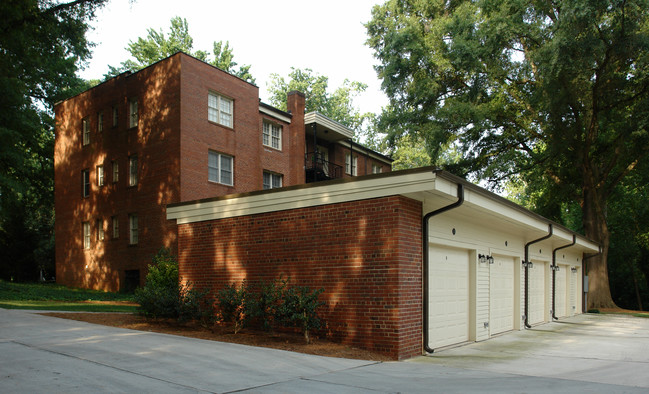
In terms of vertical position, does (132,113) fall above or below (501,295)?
above

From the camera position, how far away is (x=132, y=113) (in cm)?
2483

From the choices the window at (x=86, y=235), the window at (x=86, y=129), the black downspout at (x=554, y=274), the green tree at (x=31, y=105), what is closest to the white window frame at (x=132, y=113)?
the green tree at (x=31, y=105)

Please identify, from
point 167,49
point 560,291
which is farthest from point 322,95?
→ point 560,291

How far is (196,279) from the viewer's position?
493 inches

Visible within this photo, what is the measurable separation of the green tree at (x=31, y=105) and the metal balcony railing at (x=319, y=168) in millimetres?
13850

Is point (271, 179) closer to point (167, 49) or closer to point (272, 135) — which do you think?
point (272, 135)

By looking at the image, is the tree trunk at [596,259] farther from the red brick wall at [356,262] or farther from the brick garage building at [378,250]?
the red brick wall at [356,262]

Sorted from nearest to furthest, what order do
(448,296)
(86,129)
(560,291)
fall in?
(448,296) < (560,291) < (86,129)

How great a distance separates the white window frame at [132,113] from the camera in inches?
972

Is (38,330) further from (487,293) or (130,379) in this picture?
(487,293)

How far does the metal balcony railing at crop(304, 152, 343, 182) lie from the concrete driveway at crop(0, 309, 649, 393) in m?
20.6

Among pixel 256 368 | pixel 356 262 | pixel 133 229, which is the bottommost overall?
pixel 256 368

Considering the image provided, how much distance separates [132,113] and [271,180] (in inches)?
314

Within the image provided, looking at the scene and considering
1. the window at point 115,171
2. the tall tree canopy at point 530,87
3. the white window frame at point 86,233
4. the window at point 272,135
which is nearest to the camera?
the tall tree canopy at point 530,87
